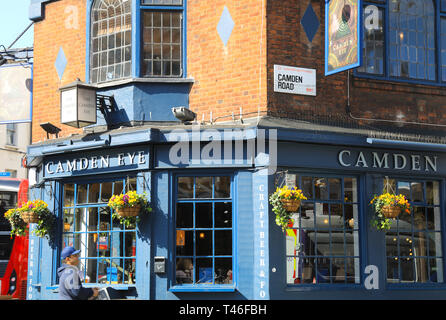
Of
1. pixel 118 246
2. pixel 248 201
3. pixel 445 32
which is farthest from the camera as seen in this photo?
pixel 445 32

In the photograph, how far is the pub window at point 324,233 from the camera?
11352mm

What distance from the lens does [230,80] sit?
38.3ft

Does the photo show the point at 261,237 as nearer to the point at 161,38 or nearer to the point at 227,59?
the point at 227,59

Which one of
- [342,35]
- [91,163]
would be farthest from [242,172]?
[91,163]

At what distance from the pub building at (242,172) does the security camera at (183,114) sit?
0.20ft

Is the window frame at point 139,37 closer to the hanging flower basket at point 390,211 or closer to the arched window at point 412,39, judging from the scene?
the arched window at point 412,39

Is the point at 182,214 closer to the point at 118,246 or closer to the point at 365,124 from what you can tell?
the point at 118,246

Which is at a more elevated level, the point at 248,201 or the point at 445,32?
the point at 445,32

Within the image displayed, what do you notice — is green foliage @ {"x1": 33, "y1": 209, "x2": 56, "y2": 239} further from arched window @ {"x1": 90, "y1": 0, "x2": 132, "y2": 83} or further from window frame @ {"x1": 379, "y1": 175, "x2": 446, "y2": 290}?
window frame @ {"x1": 379, "y1": 175, "x2": 446, "y2": 290}

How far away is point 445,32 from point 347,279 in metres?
5.58

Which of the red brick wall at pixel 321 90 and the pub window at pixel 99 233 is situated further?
the pub window at pixel 99 233

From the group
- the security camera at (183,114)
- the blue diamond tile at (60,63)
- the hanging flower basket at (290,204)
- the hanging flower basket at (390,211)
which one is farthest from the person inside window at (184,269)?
the blue diamond tile at (60,63)

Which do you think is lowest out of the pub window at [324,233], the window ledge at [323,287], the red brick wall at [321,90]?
the window ledge at [323,287]

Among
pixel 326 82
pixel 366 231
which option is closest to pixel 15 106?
pixel 326 82
